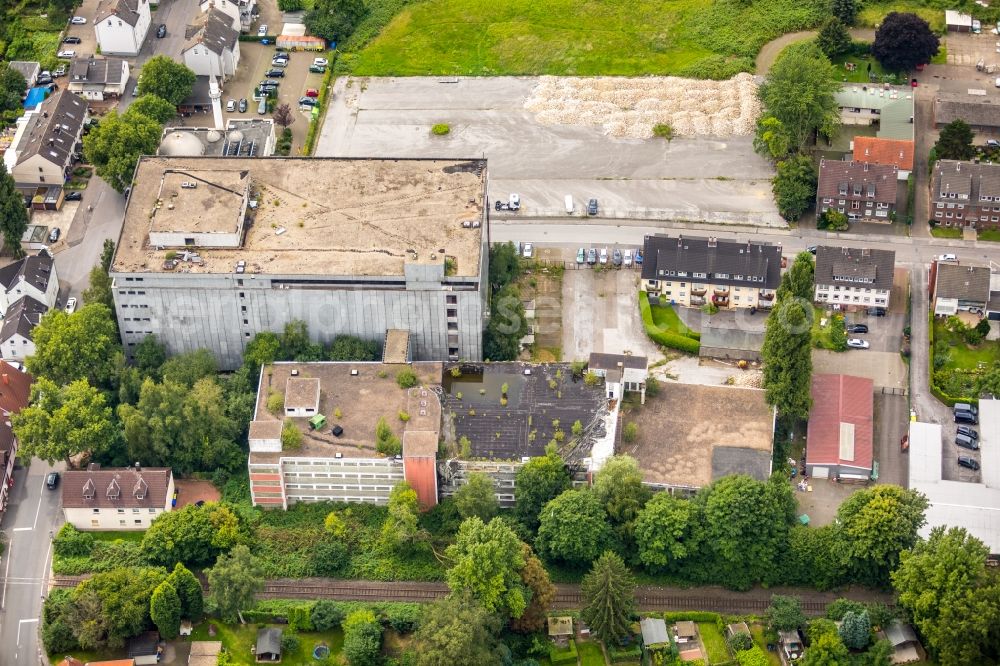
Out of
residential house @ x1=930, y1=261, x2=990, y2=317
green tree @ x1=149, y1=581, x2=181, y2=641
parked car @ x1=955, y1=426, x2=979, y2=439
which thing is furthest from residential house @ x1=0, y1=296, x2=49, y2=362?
residential house @ x1=930, y1=261, x2=990, y2=317

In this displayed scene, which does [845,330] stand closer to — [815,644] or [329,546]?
[815,644]

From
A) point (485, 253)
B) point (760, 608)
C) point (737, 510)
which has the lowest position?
point (760, 608)

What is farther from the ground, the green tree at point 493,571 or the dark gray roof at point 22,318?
the dark gray roof at point 22,318

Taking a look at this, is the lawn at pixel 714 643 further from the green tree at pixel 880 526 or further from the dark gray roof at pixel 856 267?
the dark gray roof at pixel 856 267

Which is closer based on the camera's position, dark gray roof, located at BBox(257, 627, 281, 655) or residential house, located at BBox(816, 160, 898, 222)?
dark gray roof, located at BBox(257, 627, 281, 655)

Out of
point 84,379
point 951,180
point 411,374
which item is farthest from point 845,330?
point 84,379

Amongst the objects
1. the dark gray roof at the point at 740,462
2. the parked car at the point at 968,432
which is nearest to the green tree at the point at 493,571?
the dark gray roof at the point at 740,462

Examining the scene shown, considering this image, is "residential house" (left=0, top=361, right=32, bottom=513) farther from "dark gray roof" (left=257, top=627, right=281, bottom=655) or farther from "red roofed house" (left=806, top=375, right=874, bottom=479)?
"red roofed house" (left=806, top=375, right=874, bottom=479)
